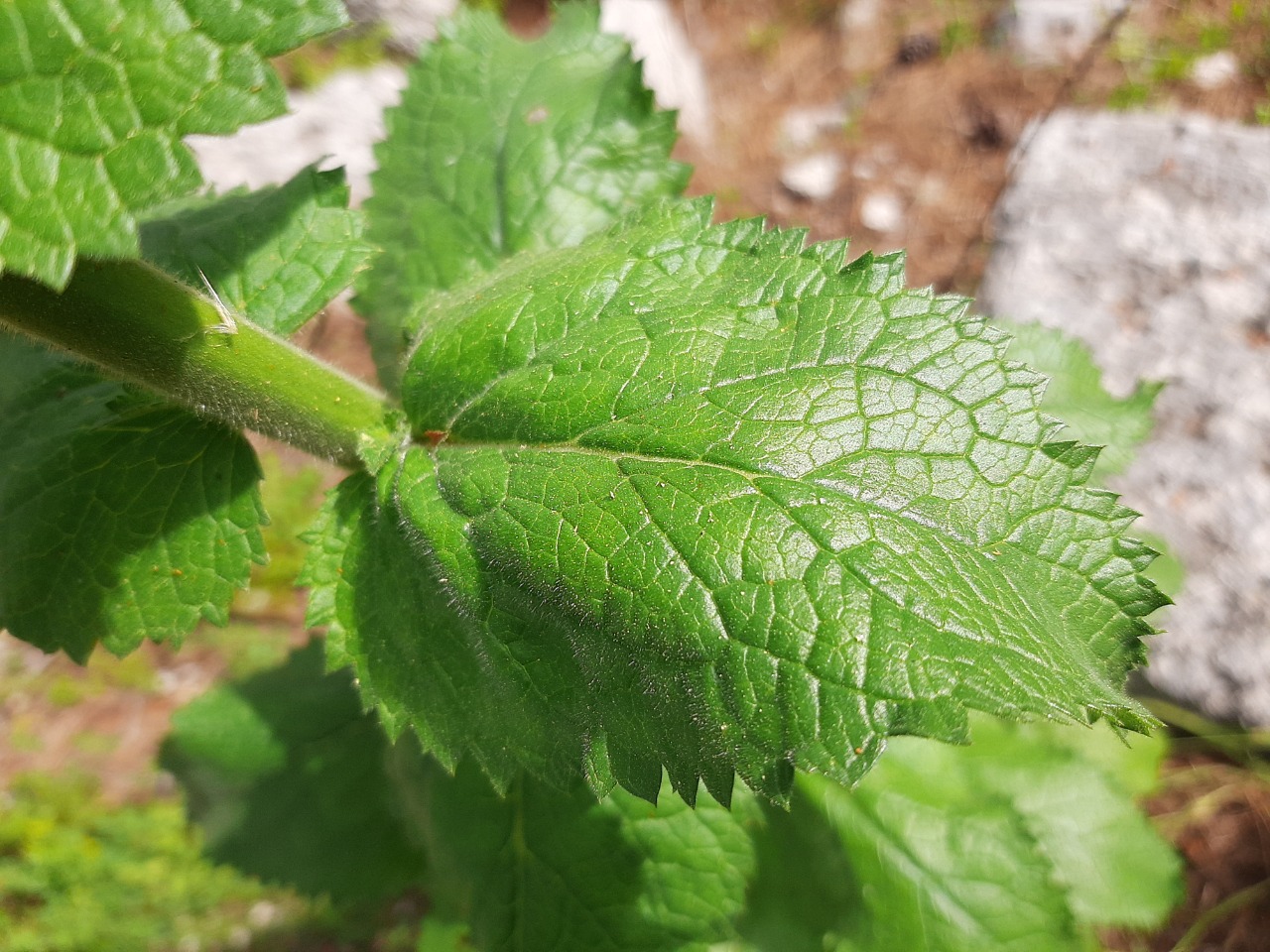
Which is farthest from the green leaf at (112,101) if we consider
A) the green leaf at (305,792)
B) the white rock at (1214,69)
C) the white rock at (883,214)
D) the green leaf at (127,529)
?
the white rock at (1214,69)

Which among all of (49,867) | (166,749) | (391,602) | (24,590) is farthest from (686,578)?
(49,867)

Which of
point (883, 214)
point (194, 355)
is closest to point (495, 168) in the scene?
point (194, 355)

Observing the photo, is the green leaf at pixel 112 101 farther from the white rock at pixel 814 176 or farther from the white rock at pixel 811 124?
the white rock at pixel 811 124

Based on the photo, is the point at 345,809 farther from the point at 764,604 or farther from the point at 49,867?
the point at 764,604

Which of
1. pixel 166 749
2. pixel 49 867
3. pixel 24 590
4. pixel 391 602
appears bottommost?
pixel 49 867

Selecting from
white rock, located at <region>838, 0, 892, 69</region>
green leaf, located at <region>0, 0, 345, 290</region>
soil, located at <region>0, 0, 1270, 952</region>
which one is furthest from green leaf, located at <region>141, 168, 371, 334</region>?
white rock, located at <region>838, 0, 892, 69</region>
